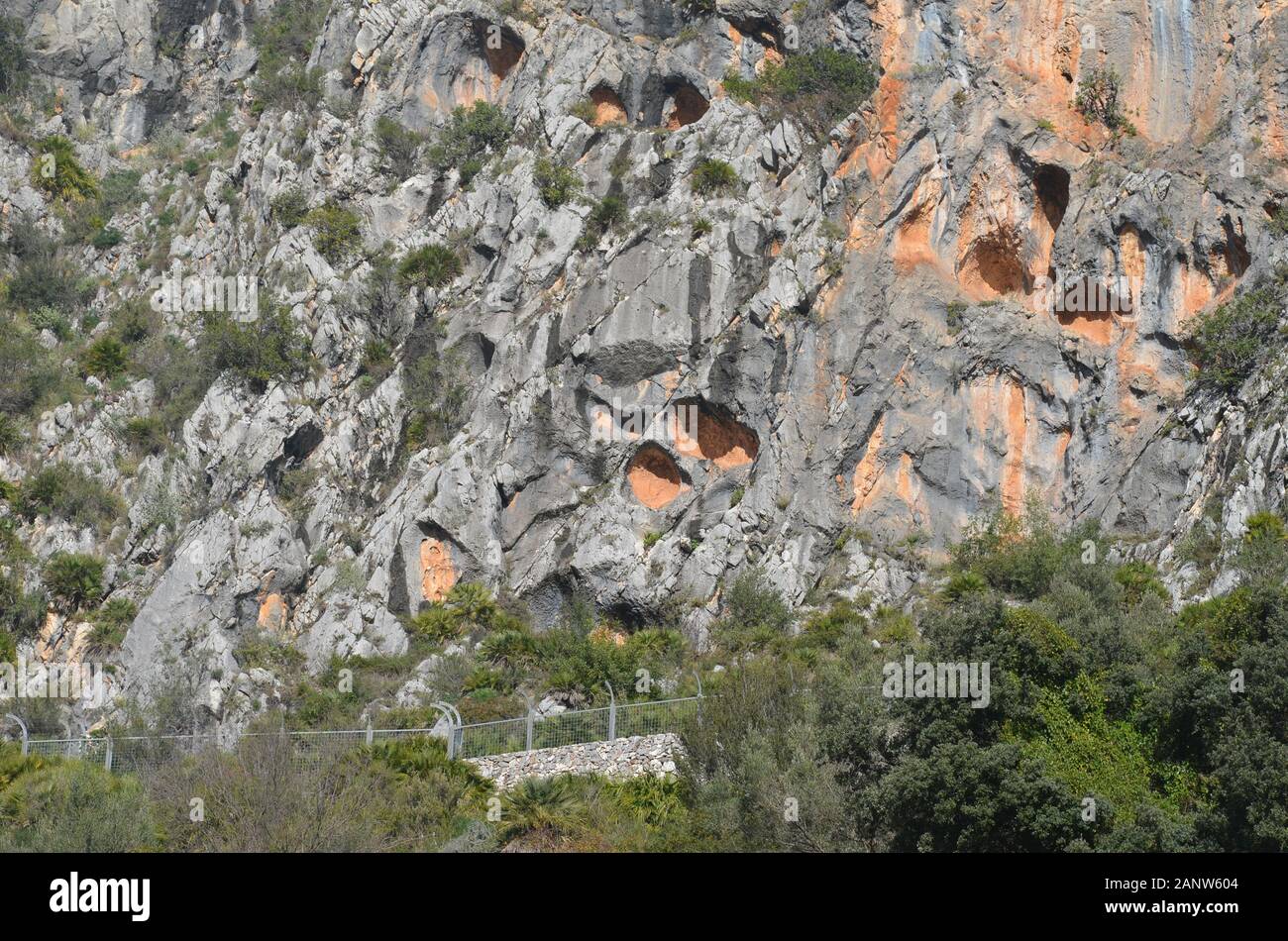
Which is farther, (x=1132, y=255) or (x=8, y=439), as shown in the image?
(x=8, y=439)

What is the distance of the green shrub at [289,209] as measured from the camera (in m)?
40.6

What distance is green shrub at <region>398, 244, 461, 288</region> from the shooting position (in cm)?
3862

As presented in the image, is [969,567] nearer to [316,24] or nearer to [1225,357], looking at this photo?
[1225,357]

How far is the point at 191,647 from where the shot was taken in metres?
Answer: 32.4

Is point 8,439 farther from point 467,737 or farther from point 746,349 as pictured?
point 467,737

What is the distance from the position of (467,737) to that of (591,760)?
2140 mm

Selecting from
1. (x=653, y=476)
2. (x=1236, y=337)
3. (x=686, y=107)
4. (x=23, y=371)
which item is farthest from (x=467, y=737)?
(x=23, y=371)

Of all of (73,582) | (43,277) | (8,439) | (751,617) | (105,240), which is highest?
(105,240)

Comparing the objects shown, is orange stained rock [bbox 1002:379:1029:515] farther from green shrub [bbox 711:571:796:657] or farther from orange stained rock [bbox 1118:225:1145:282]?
green shrub [bbox 711:571:796:657]

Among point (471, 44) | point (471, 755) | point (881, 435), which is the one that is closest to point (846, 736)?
point (471, 755)

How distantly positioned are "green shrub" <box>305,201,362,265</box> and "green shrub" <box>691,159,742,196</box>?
9.99 m

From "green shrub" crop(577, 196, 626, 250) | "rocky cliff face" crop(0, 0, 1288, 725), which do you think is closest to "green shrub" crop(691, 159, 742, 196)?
"rocky cliff face" crop(0, 0, 1288, 725)

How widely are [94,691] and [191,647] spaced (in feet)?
8.27

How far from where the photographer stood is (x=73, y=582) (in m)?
34.9
